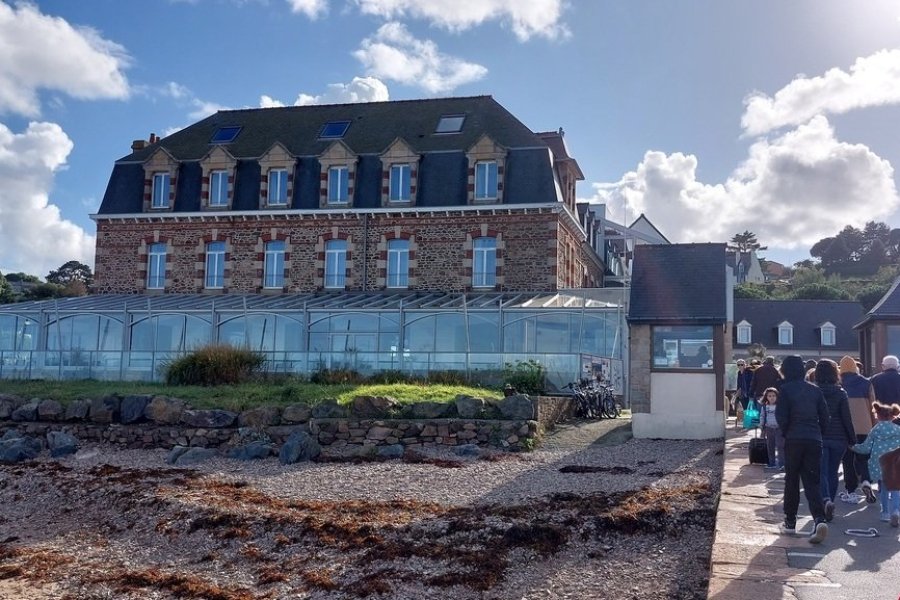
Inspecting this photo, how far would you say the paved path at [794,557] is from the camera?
217 inches

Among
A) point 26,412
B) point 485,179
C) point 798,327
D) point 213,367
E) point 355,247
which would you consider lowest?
point 26,412

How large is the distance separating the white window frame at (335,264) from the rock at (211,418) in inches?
470

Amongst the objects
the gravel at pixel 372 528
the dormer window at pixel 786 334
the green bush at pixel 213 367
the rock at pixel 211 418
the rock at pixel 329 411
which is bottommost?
the gravel at pixel 372 528

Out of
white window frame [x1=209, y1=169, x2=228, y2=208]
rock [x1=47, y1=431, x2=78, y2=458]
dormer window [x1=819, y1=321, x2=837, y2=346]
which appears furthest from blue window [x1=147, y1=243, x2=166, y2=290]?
dormer window [x1=819, y1=321, x2=837, y2=346]

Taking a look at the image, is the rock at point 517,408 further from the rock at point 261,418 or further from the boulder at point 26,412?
the boulder at point 26,412

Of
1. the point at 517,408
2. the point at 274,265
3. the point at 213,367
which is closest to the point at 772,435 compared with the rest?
the point at 517,408

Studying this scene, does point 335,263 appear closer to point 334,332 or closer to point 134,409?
point 334,332

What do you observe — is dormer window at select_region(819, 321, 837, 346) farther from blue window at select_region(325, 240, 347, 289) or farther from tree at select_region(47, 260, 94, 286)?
tree at select_region(47, 260, 94, 286)

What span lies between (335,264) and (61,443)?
12.9 m

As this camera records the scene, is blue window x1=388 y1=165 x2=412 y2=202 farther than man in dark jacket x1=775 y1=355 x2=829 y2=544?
Yes

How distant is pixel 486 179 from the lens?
91.1ft

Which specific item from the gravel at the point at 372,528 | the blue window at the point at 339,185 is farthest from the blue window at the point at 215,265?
the gravel at the point at 372,528

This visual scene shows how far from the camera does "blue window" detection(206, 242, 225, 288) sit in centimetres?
2956

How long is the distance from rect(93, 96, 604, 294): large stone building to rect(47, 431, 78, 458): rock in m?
12.0
